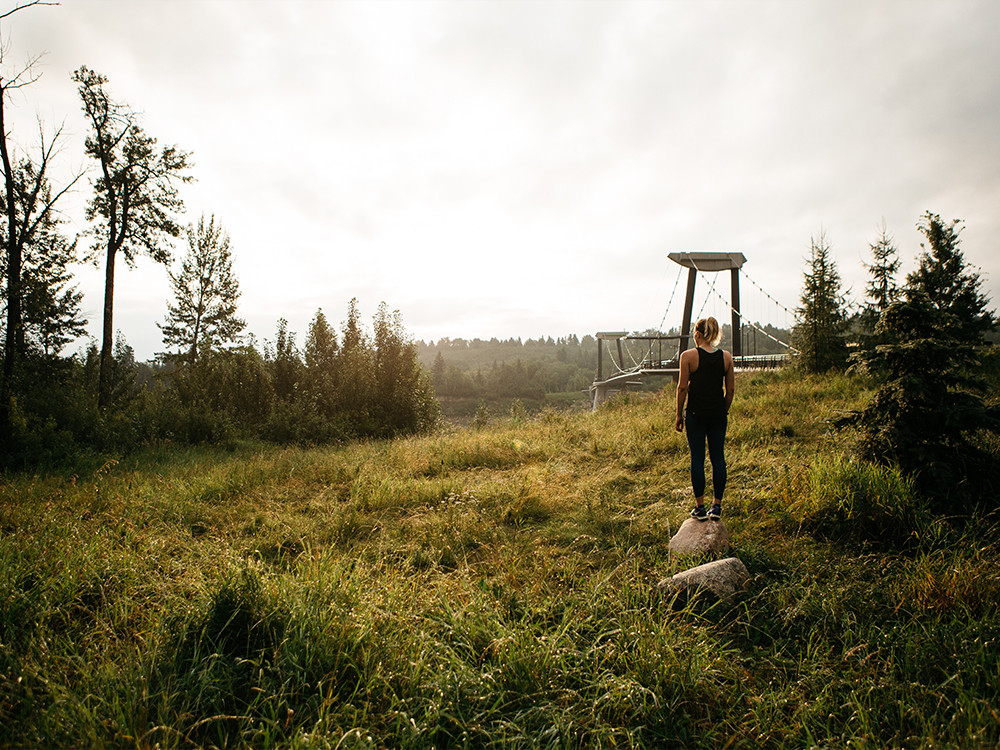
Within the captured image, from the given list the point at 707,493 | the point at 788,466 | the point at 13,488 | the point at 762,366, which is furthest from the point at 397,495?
the point at 762,366

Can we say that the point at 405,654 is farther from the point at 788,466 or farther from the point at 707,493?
the point at 788,466

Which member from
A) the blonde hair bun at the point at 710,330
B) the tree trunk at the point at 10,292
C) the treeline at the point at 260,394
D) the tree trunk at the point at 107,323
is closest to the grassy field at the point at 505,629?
the blonde hair bun at the point at 710,330

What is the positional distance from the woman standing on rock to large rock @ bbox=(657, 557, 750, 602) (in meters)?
1.16

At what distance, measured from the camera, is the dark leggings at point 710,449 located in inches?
183

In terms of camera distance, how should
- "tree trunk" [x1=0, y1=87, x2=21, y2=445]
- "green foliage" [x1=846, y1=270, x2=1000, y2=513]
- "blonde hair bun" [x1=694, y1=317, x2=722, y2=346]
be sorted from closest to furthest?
"green foliage" [x1=846, y1=270, x2=1000, y2=513] < "blonde hair bun" [x1=694, y1=317, x2=722, y2=346] < "tree trunk" [x1=0, y1=87, x2=21, y2=445]

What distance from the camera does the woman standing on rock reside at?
4652 millimetres

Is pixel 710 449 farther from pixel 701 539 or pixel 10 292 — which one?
pixel 10 292

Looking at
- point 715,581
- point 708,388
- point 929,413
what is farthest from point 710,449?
point 929,413

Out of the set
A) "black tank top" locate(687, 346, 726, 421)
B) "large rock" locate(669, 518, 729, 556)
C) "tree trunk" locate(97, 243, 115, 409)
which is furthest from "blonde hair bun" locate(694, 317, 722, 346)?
"tree trunk" locate(97, 243, 115, 409)

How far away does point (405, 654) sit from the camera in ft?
8.43

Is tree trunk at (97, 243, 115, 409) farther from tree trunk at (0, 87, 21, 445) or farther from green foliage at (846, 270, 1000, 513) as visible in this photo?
green foliage at (846, 270, 1000, 513)

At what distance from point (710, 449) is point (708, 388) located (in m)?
0.68

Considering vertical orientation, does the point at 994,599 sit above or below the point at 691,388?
below

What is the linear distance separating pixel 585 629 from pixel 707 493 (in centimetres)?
359
